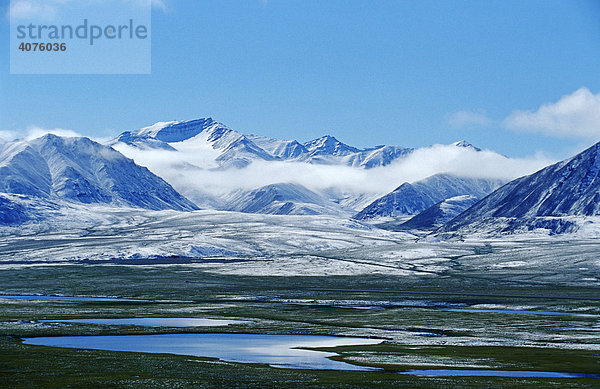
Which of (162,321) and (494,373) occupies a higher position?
(162,321)

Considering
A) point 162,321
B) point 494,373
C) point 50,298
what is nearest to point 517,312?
point 162,321

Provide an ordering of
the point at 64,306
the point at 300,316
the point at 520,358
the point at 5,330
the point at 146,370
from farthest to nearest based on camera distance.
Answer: the point at 64,306 < the point at 300,316 < the point at 5,330 < the point at 520,358 < the point at 146,370

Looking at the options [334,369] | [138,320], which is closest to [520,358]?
[334,369]

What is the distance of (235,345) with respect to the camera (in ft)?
300

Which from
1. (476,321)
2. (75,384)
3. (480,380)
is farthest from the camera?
(476,321)

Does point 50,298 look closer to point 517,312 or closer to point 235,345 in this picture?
point 235,345

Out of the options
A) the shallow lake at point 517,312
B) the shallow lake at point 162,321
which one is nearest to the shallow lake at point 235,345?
the shallow lake at point 162,321

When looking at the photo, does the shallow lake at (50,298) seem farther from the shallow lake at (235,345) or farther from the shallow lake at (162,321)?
the shallow lake at (235,345)

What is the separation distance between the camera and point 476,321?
119 meters

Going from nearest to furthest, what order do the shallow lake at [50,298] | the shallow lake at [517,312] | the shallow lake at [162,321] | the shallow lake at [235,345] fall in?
the shallow lake at [235,345] < the shallow lake at [162,321] < the shallow lake at [517,312] < the shallow lake at [50,298]

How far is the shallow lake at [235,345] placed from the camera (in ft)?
254

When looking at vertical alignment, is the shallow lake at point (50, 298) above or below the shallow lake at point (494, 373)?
above

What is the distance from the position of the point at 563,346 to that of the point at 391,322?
35.1 m

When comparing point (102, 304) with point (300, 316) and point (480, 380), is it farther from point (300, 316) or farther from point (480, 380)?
point (480, 380)
